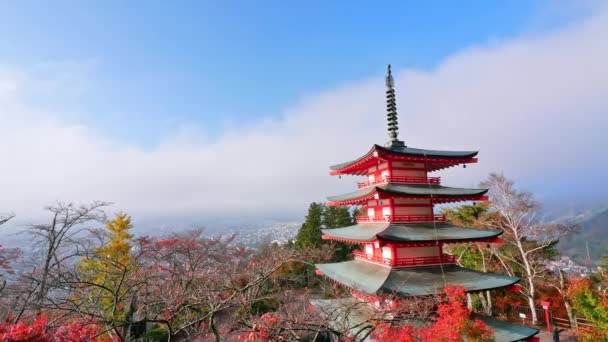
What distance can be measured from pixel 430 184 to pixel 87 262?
25.1m

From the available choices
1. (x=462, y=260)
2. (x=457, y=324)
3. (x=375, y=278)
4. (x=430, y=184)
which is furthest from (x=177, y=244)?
(x=462, y=260)

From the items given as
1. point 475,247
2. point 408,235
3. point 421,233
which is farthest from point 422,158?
point 475,247

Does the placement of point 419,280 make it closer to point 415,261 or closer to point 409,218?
point 415,261

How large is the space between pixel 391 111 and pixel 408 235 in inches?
283

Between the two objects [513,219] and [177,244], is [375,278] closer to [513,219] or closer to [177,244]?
[513,219]

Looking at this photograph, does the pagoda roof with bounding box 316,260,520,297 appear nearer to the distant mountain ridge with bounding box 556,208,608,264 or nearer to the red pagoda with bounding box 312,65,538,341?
the red pagoda with bounding box 312,65,538,341

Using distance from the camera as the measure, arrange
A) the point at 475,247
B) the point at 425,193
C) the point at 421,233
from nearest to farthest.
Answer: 1. the point at 421,233
2. the point at 425,193
3. the point at 475,247

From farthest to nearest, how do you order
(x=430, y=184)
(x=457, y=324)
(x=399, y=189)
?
1. (x=430, y=184)
2. (x=399, y=189)
3. (x=457, y=324)

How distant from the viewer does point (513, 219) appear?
2145 cm

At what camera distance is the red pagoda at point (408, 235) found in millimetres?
12500

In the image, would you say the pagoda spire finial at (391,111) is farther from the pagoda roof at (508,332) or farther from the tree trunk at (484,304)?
the tree trunk at (484,304)

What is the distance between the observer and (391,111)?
1706cm

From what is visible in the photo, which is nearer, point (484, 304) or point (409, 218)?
point (409, 218)

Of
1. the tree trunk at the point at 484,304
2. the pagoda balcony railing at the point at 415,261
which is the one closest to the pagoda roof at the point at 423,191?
the pagoda balcony railing at the point at 415,261
